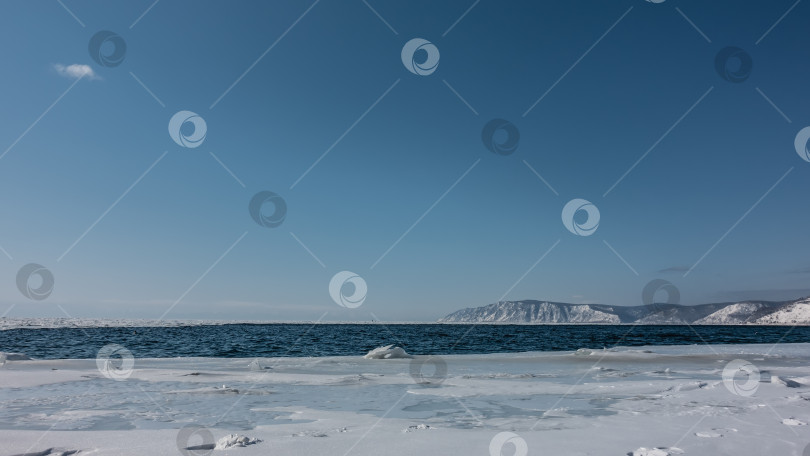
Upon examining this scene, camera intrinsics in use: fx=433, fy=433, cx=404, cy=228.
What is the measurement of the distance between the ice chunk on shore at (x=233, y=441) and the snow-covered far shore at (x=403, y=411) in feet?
0.13

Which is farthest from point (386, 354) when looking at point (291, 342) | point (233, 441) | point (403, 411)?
point (291, 342)

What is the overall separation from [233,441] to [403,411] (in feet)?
12.6

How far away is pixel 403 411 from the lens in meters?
9.51

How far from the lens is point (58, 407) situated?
388 inches

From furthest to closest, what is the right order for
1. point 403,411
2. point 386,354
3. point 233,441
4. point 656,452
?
point 386,354, point 403,411, point 233,441, point 656,452

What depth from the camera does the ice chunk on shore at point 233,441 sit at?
664 cm

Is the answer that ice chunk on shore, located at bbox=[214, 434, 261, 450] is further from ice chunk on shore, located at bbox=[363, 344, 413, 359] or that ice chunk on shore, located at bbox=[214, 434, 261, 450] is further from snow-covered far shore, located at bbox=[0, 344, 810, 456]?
ice chunk on shore, located at bbox=[363, 344, 413, 359]

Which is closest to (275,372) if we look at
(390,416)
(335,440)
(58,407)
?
(58,407)

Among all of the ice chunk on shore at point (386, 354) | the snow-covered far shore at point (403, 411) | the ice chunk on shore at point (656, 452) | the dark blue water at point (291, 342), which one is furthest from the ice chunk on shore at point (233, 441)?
the dark blue water at point (291, 342)

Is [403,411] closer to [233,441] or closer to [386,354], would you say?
[233,441]

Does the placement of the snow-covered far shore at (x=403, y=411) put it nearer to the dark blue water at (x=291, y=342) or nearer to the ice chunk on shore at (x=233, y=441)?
the ice chunk on shore at (x=233, y=441)

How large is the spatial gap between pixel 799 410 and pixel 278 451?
10.3m

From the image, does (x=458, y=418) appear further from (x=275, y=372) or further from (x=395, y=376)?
(x=275, y=372)

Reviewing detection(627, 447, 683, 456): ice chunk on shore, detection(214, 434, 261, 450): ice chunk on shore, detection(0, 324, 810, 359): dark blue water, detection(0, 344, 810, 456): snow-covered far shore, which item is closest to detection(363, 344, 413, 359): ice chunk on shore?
detection(0, 344, 810, 456): snow-covered far shore
